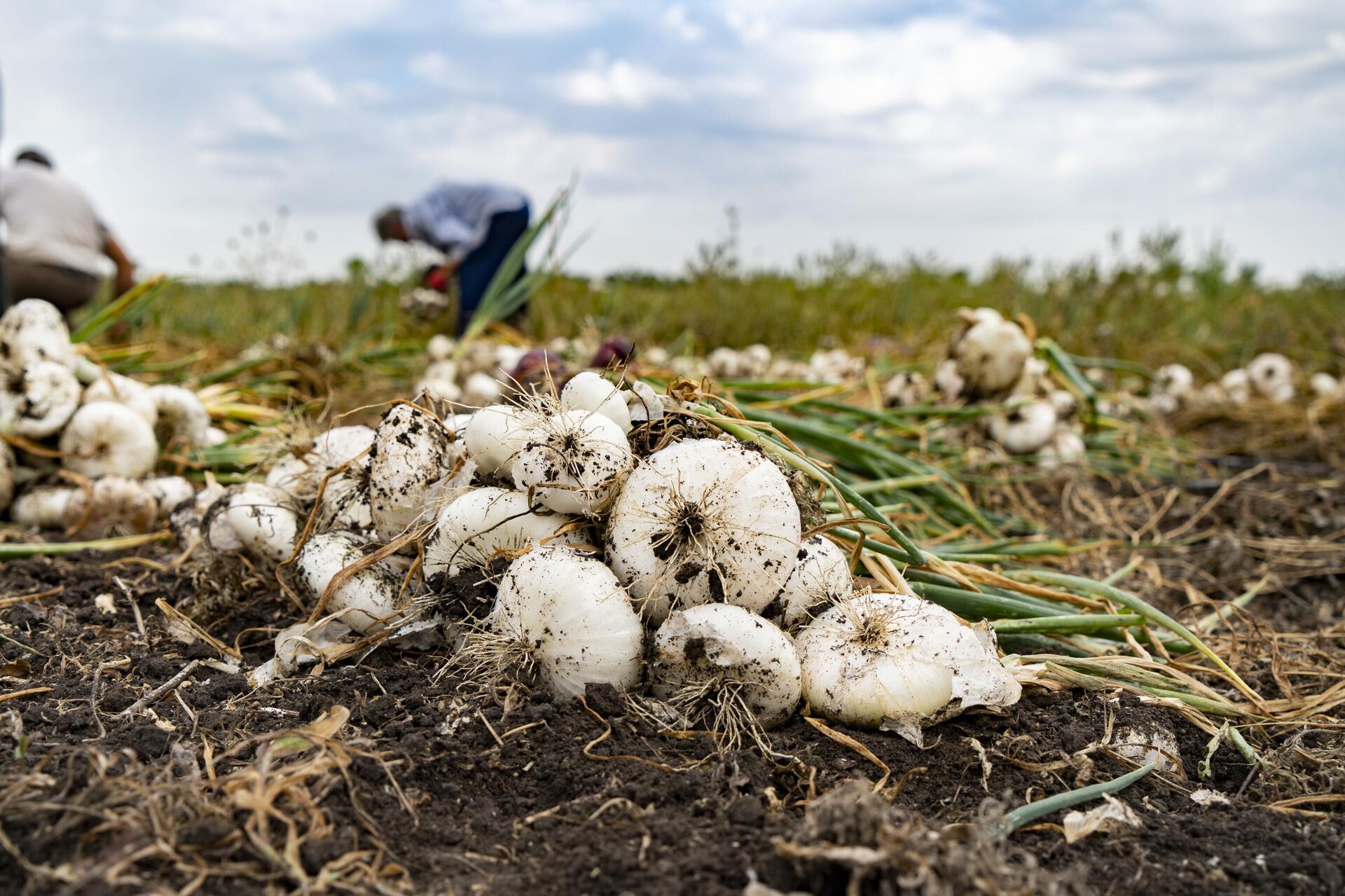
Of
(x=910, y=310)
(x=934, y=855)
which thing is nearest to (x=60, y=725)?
(x=934, y=855)

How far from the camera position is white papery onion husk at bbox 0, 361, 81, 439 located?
293 centimetres

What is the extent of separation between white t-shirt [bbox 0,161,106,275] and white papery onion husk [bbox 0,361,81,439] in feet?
14.9

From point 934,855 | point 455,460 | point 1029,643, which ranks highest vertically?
point 455,460

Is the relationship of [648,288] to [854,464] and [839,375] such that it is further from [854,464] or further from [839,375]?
[854,464]

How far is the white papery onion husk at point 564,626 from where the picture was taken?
1.58 m

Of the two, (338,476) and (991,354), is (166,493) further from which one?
(991,354)

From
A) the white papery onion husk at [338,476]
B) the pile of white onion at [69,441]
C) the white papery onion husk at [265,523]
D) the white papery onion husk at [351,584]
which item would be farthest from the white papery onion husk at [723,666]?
the pile of white onion at [69,441]

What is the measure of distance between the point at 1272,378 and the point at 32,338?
6381 mm

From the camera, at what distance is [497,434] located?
5.87ft

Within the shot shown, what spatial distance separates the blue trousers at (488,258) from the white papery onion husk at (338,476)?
5.38 metres

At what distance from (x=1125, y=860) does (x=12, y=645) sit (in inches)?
83.9

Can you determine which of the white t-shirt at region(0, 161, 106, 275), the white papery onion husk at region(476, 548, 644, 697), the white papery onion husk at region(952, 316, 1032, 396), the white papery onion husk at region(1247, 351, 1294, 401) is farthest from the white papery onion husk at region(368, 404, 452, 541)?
the white t-shirt at region(0, 161, 106, 275)

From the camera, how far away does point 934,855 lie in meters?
1.17

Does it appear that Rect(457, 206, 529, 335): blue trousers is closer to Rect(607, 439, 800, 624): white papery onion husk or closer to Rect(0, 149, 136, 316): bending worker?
Rect(0, 149, 136, 316): bending worker
